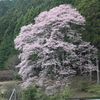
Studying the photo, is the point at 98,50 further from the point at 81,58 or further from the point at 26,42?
the point at 26,42

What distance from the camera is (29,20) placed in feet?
70.1

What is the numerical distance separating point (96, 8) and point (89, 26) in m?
1.35

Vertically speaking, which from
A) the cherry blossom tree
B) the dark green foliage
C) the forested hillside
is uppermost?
the forested hillside

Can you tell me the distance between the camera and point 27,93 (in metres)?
7.21

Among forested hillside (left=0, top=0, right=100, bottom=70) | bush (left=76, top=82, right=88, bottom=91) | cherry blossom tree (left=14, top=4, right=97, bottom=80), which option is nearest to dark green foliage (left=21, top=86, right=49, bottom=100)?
cherry blossom tree (left=14, top=4, right=97, bottom=80)

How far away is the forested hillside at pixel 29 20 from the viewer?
9.99 metres

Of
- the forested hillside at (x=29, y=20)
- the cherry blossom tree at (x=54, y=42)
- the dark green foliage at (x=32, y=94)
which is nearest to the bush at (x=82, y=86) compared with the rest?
the cherry blossom tree at (x=54, y=42)

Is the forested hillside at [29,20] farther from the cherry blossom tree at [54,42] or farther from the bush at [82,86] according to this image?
the bush at [82,86]

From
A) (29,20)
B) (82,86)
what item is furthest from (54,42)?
(29,20)

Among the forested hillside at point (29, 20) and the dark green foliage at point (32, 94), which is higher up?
the forested hillside at point (29, 20)

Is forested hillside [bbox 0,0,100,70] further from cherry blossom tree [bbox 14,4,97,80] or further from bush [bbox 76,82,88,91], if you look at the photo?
bush [bbox 76,82,88,91]

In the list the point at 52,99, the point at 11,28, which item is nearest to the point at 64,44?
the point at 52,99

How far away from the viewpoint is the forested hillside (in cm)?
999

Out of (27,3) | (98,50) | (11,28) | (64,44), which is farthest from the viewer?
(27,3)
